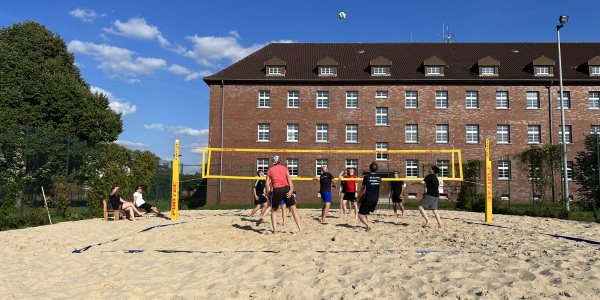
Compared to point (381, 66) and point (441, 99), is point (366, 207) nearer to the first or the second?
point (441, 99)

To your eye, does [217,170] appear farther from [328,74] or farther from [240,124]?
[328,74]

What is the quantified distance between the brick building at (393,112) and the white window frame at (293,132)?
3.0 inches

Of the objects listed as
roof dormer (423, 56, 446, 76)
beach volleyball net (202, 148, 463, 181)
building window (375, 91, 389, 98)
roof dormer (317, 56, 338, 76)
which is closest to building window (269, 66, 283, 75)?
roof dormer (317, 56, 338, 76)

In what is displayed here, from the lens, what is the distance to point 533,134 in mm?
29281

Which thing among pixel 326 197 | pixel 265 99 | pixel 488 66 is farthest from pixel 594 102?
pixel 326 197

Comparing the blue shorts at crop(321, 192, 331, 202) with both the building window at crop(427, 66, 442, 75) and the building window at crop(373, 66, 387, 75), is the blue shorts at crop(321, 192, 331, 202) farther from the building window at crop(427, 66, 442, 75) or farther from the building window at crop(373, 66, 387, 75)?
the building window at crop(427, 66, 442, 75)

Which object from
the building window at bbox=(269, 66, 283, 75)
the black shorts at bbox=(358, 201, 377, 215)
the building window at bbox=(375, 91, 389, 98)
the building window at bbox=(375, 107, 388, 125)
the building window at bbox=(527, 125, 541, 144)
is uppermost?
the building window at bbox=(269, 66, 283, 75)

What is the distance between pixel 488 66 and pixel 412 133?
7.96m

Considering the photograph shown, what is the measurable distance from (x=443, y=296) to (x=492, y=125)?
2839 cm

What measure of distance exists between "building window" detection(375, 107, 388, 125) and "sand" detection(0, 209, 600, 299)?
20.6 metres

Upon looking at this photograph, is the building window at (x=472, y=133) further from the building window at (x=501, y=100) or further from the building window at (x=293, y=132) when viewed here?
the building window at (x=293, y=132)

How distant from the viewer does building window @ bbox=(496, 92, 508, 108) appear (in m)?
29.6

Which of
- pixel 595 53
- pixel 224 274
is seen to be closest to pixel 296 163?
pixel 224 274

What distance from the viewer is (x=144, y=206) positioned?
13.8m
